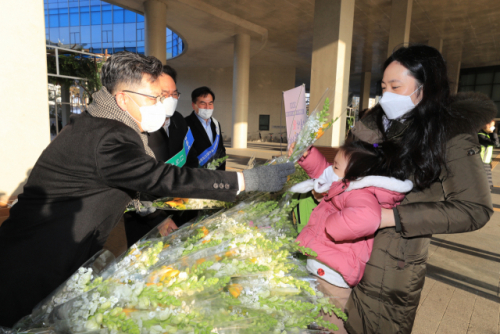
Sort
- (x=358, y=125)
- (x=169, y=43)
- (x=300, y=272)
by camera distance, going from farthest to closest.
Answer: (x=169, y=43)
(x=358, y=125)
(x=300, y=272)

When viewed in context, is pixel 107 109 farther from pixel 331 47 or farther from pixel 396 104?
pixel 331 47

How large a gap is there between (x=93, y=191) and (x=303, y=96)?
46.2 inches

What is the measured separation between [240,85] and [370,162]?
1544 centimetres

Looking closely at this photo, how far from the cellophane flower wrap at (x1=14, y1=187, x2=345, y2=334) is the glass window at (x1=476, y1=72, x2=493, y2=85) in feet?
102

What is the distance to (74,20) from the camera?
29.1 m

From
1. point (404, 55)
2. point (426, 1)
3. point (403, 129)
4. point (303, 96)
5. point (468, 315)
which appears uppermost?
point (426, 1)

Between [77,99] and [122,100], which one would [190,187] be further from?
[77,99]

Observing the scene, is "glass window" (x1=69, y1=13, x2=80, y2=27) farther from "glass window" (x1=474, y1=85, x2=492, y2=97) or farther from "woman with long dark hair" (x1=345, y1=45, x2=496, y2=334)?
"glass window" (x1=474, y1=85, x2=492, y2=97)

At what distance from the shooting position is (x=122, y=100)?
1417 mm

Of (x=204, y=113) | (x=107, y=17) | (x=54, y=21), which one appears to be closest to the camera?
(x=204, y=113)

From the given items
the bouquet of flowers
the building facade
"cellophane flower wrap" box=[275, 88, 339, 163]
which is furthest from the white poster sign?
the building facade

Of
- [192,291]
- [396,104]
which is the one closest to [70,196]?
[192,291]

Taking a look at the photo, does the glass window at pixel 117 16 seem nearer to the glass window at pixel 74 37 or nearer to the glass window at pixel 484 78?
the glass window at pixel 74 37

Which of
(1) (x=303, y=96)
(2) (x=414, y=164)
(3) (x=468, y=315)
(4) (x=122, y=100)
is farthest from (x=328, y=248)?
(3) (x=468, y=315)
